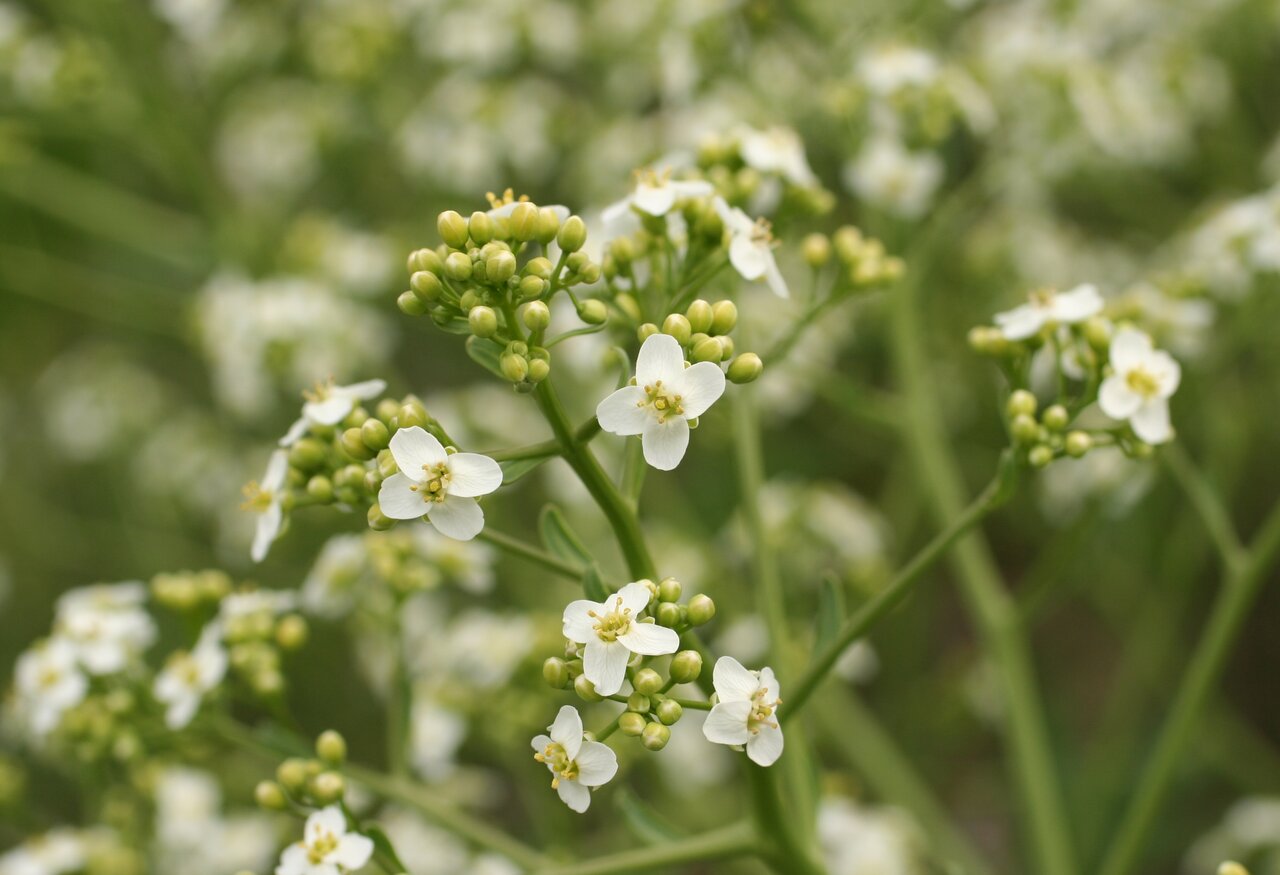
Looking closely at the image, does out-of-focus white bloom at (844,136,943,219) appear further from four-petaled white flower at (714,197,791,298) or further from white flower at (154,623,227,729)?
white flower at (154,623,227,729)

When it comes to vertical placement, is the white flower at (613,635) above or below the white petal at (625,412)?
below

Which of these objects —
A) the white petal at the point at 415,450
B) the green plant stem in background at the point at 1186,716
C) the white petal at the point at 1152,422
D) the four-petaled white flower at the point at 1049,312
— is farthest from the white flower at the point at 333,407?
the green plant stem in background at the point at 1186,716

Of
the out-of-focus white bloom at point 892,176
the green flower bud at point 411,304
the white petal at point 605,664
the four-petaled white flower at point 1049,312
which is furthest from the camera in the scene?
the out-of-focus white bloom at point 892,176

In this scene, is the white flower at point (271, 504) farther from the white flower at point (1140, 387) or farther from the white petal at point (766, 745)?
the white flower at point (1140, 387)

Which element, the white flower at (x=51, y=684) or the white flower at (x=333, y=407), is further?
the white flower at (x=51, y=684)

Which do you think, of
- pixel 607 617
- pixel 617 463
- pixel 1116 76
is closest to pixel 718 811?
pixel 617 463

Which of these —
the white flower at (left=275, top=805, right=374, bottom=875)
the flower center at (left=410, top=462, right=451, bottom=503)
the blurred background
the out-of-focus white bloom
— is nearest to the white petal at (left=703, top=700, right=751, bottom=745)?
the flower center at (left=410, top=462, right=451, bottom=503)

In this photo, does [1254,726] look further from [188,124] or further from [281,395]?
[188,124]
